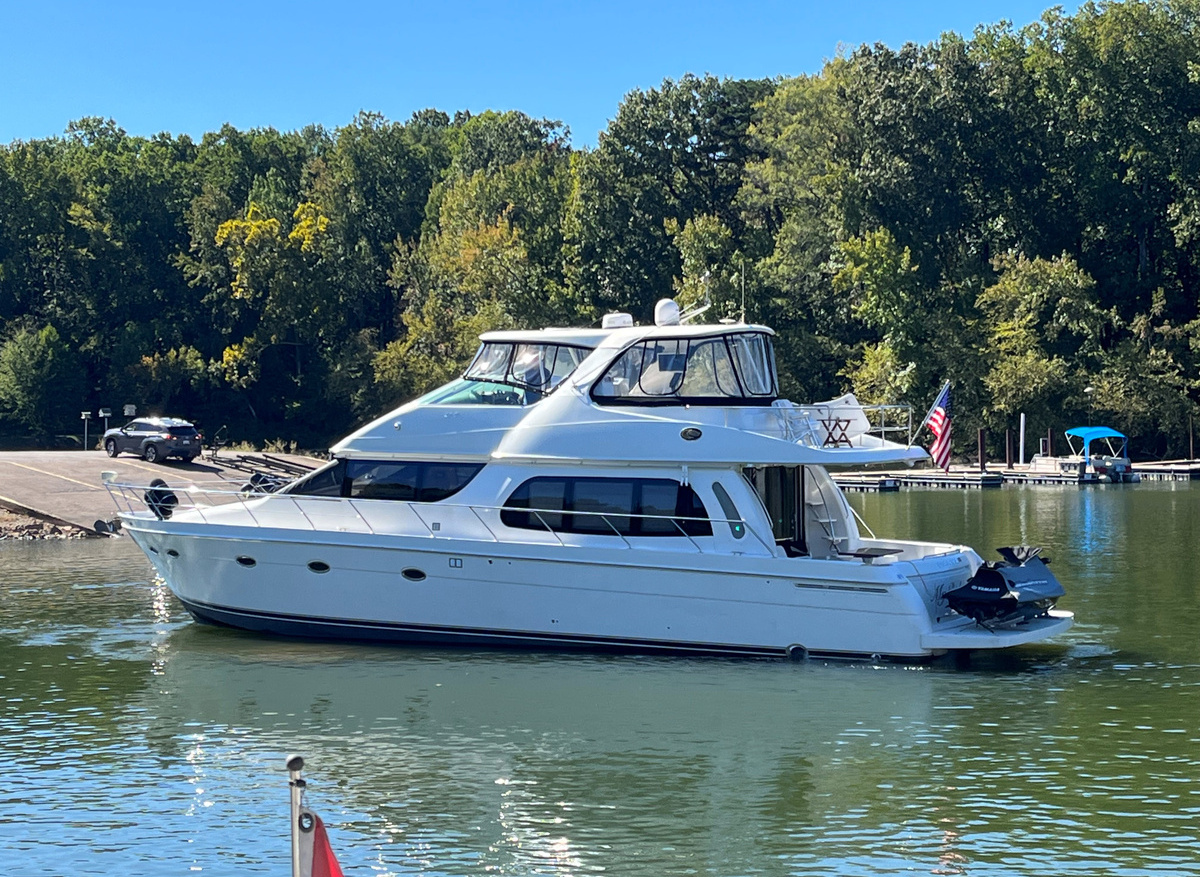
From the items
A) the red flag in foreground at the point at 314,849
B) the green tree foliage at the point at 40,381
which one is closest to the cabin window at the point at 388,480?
the red flag in foreground at the point at 314,849

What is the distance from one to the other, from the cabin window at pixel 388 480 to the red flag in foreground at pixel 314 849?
43.0 feet

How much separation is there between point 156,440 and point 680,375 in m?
→ 31.7

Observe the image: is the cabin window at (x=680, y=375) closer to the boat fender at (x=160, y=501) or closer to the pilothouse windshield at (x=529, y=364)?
the pilothouse windshield at (x=529, y=364)

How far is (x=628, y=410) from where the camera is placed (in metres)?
20.6

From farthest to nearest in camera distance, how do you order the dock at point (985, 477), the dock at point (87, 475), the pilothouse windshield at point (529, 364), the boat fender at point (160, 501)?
the dock at point (985, 477), the dock at point (87, 475), the boat fender at point (160, 501), the pilothouse windshield at point (529, 364)

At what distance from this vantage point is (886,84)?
2813 inches

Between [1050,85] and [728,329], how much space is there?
191 ft


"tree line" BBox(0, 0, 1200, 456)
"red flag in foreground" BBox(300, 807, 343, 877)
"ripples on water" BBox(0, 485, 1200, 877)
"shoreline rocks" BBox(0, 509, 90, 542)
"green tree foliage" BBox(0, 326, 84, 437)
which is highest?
"tree line" BBox(0, 0, 1200, 456)

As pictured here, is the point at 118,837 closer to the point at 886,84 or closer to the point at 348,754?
the point at 348,754

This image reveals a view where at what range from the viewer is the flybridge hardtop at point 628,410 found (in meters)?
20.2

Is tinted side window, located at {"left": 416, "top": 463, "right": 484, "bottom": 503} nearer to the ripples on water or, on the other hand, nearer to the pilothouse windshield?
the pilothouse windshield

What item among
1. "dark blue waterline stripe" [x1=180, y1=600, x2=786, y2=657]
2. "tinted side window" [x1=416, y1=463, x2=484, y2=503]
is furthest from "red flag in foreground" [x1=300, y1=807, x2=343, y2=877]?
"tinted side window" [x1=416, y1=463, x2=484, y2=503]

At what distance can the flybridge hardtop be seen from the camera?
2023 centimetres

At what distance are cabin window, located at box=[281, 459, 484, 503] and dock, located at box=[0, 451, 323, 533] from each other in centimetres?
1501
